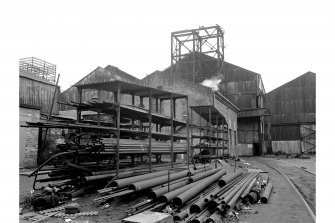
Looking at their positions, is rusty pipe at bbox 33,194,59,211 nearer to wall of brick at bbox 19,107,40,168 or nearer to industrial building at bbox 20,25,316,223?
industrial building at bbox 20,25,316,223

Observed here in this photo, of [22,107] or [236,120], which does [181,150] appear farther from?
[236,120]

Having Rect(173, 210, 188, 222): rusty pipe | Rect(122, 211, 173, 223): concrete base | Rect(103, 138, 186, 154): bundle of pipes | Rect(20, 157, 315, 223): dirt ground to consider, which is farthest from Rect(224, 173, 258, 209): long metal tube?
Rect(103, 138, 186, 154): bundle of pipes

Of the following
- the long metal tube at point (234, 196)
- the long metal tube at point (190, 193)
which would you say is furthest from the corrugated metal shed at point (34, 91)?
the long metal tube at point (234, 196)

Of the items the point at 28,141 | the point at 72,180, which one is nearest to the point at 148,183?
the point at 72,180

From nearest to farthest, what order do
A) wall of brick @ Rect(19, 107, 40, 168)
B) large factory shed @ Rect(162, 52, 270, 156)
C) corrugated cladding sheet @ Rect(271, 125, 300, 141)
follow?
wall of brick @ Rect(19, 107, 40, 168)
corrugated cladding sheet @ Rect(271, 125, 300, 141)
large factory shed @ Rect(162, 52, 270, 156)

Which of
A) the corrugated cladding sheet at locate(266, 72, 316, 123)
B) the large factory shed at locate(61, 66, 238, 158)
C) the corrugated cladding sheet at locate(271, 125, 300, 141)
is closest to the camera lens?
the large factory shed at locate(61, 66, 238, 158)

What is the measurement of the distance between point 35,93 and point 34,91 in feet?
0.55

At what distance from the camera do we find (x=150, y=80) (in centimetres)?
2764

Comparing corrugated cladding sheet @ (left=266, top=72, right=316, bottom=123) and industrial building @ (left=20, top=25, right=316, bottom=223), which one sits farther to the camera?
corrugated cladding sheet @ (left=266, top=72, right=316, bottom=123)

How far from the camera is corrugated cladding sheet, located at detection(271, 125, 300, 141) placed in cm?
3566

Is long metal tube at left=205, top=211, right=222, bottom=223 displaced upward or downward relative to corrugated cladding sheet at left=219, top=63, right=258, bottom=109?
downward

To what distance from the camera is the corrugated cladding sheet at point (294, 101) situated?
32.4 metres

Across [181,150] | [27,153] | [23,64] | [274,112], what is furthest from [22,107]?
[274,112]

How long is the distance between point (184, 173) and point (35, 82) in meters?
Result: 16.2
